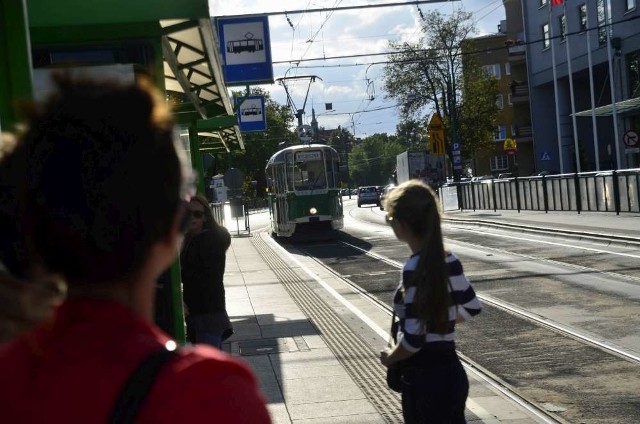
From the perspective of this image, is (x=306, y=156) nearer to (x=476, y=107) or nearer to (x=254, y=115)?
(x=254, y=115)

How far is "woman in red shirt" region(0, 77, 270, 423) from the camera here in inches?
49.4

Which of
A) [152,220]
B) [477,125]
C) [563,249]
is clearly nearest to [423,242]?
[152,220]

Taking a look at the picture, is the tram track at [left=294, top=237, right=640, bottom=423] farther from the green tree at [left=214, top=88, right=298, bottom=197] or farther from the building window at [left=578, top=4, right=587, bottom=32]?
the green tree at [left=214, top=88, right=298, bottom=197]

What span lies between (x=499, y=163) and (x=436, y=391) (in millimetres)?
88811

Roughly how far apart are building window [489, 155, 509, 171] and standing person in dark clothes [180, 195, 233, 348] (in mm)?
85061

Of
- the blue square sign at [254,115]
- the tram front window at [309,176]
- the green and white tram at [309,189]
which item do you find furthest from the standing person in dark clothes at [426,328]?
the blue square sign at [254,115]

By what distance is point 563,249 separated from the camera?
68.7 ft

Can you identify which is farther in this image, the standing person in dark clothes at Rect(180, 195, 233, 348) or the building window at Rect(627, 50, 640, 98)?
the building window at Rect(627, 50, 640, 98)

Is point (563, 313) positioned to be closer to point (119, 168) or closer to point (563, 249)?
point (563, 249)

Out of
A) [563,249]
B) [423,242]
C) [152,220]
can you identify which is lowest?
[563,249]

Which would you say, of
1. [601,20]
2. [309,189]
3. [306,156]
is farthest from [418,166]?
[309,189]

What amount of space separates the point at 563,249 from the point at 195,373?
2045cm

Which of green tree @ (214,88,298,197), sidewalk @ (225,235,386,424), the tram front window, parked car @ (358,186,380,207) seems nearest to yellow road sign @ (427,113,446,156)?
the tram front window

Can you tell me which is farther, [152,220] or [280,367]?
[280,367]
